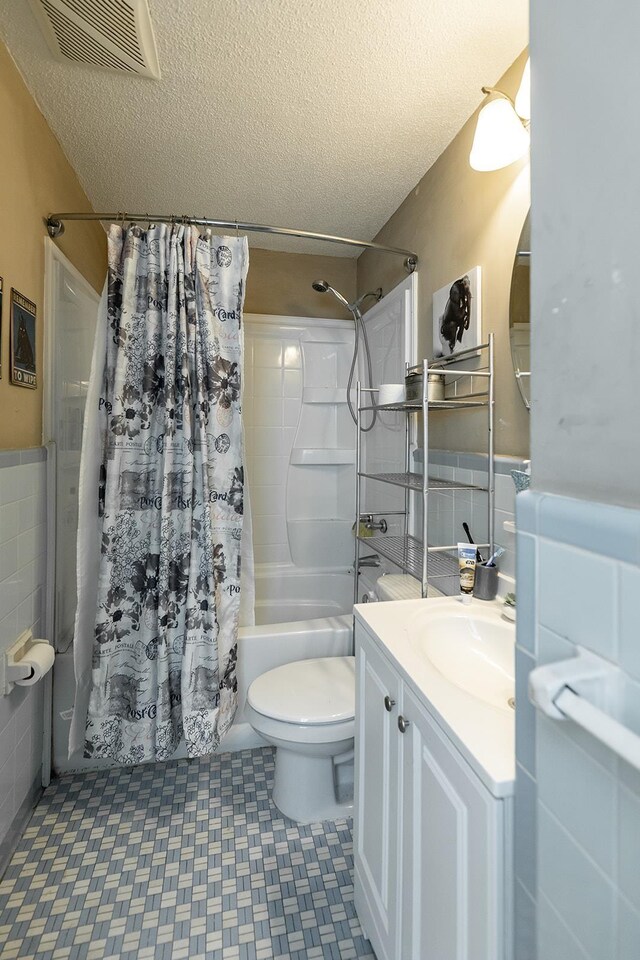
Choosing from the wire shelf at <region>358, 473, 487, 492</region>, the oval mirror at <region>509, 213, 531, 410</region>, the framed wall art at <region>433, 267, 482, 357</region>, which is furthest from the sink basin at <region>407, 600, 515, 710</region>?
the framed wall art at <region>433, 267, 482, 357</region>

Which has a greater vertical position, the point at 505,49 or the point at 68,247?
the point at 505,49

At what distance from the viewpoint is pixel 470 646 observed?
3.87ft

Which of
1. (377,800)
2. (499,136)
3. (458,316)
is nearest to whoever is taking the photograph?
(377,800)

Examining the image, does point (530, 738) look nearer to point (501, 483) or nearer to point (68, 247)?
point (501, 483)

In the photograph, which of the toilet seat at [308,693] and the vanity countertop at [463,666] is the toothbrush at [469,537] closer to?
the vanity countertop at [463,666]

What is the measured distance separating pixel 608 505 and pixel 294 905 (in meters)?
1.46

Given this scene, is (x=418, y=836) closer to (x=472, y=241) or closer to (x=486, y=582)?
(x=486, y=582)

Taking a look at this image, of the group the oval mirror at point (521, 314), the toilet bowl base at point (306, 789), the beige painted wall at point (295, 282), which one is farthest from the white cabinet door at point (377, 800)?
the beige painted wall at point (295, 282)

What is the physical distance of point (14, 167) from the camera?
4.72 feet

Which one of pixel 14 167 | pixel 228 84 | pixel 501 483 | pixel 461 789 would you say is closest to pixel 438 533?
pixel 501 483

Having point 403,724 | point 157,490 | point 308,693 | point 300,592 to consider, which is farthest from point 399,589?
point 300,592

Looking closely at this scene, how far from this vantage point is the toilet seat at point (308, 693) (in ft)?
4.87

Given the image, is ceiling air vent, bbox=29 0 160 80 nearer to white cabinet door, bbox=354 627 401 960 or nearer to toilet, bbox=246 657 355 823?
white cabinet door, bbox=354 627 401 960

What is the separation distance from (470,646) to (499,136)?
1363 mm
